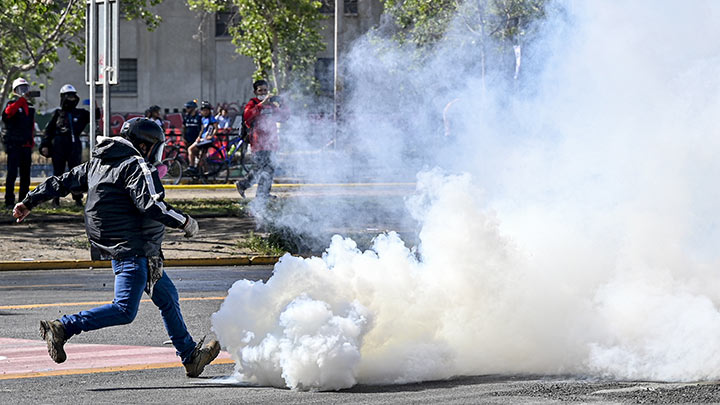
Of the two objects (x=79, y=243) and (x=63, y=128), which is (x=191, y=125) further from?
(x=79, y=243)

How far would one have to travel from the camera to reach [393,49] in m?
11.6

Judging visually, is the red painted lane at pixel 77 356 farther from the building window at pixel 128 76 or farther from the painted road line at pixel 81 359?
the building window at pixel 128 76

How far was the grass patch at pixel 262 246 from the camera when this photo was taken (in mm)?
14602

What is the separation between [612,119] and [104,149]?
3.65m

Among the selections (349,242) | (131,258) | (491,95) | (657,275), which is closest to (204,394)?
(131,258)

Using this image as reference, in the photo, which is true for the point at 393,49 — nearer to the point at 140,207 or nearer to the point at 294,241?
the point at 294,241

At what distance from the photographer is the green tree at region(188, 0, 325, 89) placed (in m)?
31.4

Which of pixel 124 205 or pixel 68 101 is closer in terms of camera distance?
pixel 124 205

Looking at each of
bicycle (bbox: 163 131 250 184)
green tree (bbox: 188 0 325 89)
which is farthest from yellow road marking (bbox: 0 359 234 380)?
green tree (bbox: 188 0 325 89)

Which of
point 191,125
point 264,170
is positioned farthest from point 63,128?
point 191,125

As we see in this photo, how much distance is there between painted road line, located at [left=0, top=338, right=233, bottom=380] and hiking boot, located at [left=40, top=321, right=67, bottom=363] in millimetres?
390

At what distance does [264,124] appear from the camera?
1509 centimetres

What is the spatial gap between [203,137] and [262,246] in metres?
8.92

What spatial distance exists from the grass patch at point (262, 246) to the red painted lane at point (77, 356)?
6.50 metres
